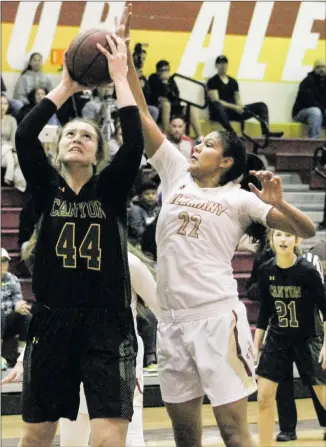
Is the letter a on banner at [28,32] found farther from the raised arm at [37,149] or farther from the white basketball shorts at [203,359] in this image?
the raised arm at [37,149]

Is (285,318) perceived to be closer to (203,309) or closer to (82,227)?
(203,309)

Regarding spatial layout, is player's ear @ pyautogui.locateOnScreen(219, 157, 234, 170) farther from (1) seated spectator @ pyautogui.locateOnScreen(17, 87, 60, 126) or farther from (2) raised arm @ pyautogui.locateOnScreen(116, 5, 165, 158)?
(1) seated spectator @ pyautogui.locateOnScreen(17, 87, 60, 126)

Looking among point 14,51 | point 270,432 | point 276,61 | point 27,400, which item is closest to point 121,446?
point 27,400

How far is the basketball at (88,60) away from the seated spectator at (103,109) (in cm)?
840

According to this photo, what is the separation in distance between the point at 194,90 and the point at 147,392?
6.74m

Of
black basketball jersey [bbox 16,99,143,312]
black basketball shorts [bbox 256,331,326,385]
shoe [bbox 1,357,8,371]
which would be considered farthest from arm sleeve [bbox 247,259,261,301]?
black basketball jersey [bbox 16,99,143,312]

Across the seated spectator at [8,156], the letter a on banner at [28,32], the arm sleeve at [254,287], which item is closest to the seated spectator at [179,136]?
the seated spectator at [8,156]

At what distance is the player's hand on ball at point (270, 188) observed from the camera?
480 cm

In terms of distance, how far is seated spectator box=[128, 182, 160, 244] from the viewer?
11.9 metres

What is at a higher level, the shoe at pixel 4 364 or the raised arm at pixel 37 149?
the raised arm at pixel 37 149

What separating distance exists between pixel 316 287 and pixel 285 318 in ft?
1.02

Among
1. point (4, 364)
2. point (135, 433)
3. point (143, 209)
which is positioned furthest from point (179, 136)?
point (135, 433)

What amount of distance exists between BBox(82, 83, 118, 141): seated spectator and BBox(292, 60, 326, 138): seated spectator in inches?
128

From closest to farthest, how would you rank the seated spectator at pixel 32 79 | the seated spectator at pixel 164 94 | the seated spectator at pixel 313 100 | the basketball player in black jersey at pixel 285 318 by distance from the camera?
1. the basketball player in black jersey at pixel 285 318
2. the seated spectator at pixel 32 79
3. the seated spectator at pixel 164 94
4. the seated spectator at pixel 313 100
